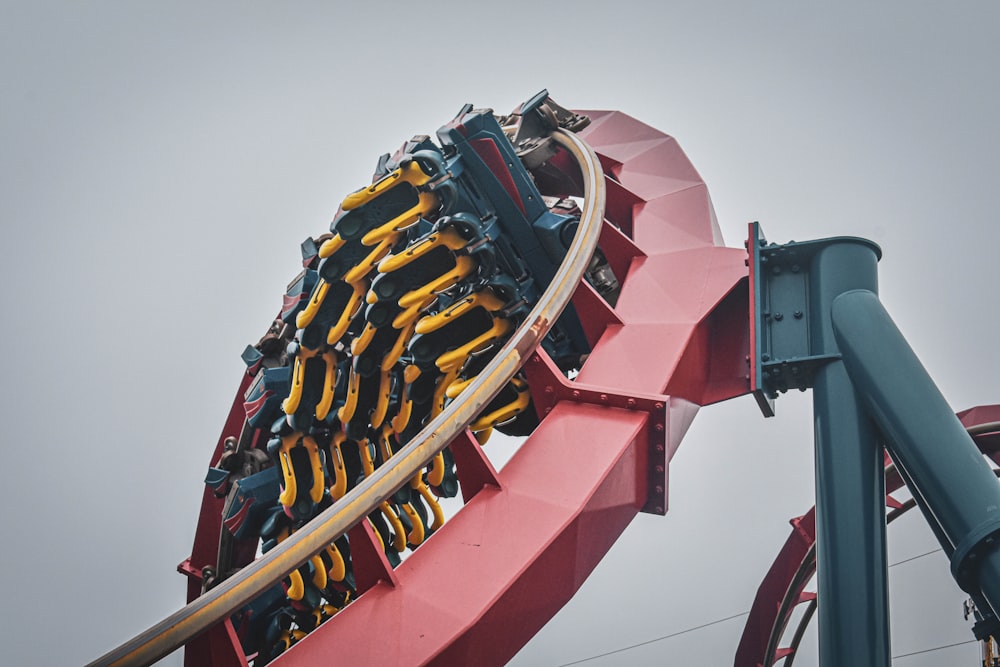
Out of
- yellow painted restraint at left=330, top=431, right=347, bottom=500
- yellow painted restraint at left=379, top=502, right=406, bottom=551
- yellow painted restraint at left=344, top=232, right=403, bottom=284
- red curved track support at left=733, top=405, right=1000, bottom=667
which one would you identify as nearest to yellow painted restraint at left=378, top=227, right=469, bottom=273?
yellow painted restraint at left=344, top=232, right=403, bottom=284

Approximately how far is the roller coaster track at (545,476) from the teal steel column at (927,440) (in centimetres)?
69

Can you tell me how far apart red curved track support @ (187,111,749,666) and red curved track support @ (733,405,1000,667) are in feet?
11.5

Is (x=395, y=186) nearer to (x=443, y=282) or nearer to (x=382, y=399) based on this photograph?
(x=443, y=282)

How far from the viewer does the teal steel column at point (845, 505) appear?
11.8ft

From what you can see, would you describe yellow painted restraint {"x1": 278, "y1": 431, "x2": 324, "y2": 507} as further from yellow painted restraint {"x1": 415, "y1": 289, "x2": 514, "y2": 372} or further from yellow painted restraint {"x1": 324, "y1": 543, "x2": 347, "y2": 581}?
yellow painted restraint {"x1": 415, "y1": 289, "x2": 514, "y2": 372}

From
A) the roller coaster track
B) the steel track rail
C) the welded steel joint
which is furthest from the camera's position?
the welded steel joint

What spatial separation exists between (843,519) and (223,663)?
8.16 feet

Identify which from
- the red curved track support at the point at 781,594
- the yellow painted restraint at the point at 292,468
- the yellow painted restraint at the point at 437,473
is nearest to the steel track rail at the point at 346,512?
the yellow painted restraint at the point at 437,473

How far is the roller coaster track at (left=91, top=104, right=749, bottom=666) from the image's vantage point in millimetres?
3152

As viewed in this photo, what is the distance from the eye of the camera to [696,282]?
482 centimetres

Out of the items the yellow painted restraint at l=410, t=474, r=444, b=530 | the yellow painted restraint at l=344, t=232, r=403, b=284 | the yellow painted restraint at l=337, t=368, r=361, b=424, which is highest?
the yellow painted restraint at l=344, t=232, r=403, b=284

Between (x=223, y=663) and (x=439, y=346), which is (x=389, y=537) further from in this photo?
(x=223, y=663)

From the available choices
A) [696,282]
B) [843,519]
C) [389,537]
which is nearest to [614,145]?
[696,282]

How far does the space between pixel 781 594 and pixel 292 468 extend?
4.79 meters
